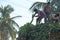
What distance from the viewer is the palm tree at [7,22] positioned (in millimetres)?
30125

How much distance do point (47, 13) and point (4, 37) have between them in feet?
47.1

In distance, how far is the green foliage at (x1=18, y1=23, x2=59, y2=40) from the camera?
55.0ft

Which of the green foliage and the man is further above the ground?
the man

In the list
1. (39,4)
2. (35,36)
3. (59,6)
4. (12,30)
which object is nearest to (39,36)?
(35,36)

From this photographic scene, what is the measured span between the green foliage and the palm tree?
9727 millimetres

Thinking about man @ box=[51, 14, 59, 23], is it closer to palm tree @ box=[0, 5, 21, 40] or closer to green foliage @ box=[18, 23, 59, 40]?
green foliage @ box=[18, 23, 59, 40]

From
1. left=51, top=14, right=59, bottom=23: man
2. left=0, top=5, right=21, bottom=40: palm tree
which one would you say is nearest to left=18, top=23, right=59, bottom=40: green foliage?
left=51, top=14, right=59, bottom=23: man

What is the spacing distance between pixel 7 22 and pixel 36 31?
44.5 feet

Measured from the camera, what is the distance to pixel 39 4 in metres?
21.5

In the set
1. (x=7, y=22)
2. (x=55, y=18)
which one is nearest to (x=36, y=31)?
(x=55, y=18)

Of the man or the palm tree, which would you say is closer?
the man

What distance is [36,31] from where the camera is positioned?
1822cm

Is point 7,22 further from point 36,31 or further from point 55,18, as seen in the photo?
point 55,18

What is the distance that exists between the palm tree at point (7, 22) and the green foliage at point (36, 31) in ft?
31.9
